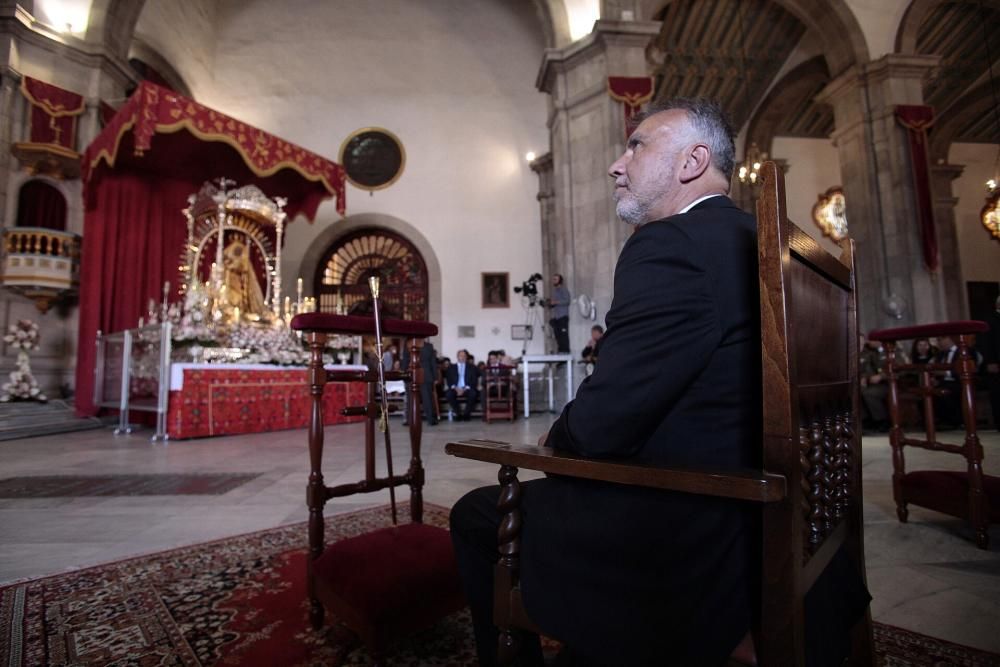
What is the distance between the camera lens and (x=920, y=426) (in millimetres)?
6766

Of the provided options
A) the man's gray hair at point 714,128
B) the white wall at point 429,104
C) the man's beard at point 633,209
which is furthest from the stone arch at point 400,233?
the man's gray hair at point 714,128

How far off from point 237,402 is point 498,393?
386 centimetres

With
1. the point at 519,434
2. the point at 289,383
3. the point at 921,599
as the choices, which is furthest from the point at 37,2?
the point at 921,599

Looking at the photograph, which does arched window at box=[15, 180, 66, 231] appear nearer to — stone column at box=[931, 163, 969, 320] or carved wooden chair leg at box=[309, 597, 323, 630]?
carved wooden chair leg at box=[309, 597, 323, 630]

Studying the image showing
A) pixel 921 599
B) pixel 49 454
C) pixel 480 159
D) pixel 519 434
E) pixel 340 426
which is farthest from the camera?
pixel 480 159

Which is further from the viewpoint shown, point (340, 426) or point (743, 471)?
point (340, 426)

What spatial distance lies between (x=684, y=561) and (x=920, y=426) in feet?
26.4

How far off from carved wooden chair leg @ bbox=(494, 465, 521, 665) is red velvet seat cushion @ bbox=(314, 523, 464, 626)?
1.33ft

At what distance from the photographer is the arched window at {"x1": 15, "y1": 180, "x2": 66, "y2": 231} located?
8.20 m

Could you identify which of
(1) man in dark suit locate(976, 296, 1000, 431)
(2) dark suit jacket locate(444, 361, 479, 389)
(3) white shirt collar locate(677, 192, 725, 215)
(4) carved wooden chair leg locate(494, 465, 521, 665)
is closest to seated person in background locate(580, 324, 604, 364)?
(2) dark suit jacket locate(444, 361, 479, 389)

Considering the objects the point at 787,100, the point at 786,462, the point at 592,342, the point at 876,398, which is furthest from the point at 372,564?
the point at 787,100

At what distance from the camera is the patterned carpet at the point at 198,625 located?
57.0 inches

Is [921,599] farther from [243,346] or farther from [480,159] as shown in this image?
[480,159]

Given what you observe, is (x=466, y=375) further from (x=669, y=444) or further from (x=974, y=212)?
(x=974, y=212)
